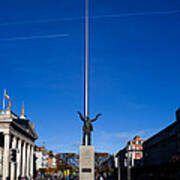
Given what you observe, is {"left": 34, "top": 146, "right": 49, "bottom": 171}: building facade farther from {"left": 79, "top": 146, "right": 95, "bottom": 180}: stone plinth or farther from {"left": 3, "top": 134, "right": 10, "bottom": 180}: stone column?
{"left": 79, "top": 146, "right": 95, "bottom": 180}: stone plinth

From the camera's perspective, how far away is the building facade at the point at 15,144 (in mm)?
74700

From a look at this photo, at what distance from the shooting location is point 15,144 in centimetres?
8288

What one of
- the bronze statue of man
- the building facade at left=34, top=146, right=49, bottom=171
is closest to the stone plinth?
the bronze statue of man

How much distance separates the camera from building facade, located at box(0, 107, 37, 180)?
245 feet

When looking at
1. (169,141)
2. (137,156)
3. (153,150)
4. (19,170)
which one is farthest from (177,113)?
(137,156)

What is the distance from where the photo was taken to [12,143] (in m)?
81.6

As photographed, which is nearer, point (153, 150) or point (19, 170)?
point (19, 170)

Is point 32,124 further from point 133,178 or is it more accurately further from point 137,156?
point 137,156

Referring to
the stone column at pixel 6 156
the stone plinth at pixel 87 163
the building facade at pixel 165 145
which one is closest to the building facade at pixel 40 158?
the building facade at pixel 165 145

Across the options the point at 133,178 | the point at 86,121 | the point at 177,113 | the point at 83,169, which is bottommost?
the point at 133,178

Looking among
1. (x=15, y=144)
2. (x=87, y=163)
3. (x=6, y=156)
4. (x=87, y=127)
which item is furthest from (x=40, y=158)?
(x=87, y=127)

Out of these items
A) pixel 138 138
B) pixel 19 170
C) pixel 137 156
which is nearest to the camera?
pixel 19 170

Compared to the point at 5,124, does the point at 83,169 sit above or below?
below

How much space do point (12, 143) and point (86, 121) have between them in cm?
6070
